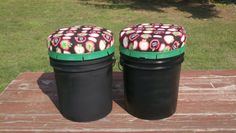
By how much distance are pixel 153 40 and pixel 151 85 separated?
31cm

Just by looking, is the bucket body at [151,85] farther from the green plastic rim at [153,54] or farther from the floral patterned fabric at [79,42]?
the floral patterned fabric at [79,42]

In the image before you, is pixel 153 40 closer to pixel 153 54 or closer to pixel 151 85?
pixel 153 54

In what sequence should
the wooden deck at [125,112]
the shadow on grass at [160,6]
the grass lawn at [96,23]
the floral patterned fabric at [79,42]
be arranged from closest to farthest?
the floral patterned fabric at [79,42] < the wooden deck at [125,112] < the grass lawn at [96,23] < the shadow on grass at [160,6]

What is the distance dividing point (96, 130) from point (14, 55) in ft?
12.9

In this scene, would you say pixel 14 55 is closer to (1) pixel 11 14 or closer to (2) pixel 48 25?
(2) pixel 48 25

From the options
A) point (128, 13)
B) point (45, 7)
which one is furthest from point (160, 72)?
point (45, 7)

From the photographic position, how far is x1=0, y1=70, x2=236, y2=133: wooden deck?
2570 mm

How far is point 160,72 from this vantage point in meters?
2.51

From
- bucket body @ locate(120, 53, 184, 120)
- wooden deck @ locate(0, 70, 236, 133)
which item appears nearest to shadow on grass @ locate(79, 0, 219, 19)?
wooden deck @ locate(0, 70, 236, 133)

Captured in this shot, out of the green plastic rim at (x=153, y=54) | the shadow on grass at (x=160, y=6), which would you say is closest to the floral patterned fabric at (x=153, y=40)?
the green plastic rim at (x=153, y=54)

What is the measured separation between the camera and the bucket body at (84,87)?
97.8 inches

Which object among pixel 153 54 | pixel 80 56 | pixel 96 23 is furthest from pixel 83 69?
pixel 96 23

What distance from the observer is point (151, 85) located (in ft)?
8.36

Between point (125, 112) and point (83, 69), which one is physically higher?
point (83, 69)
